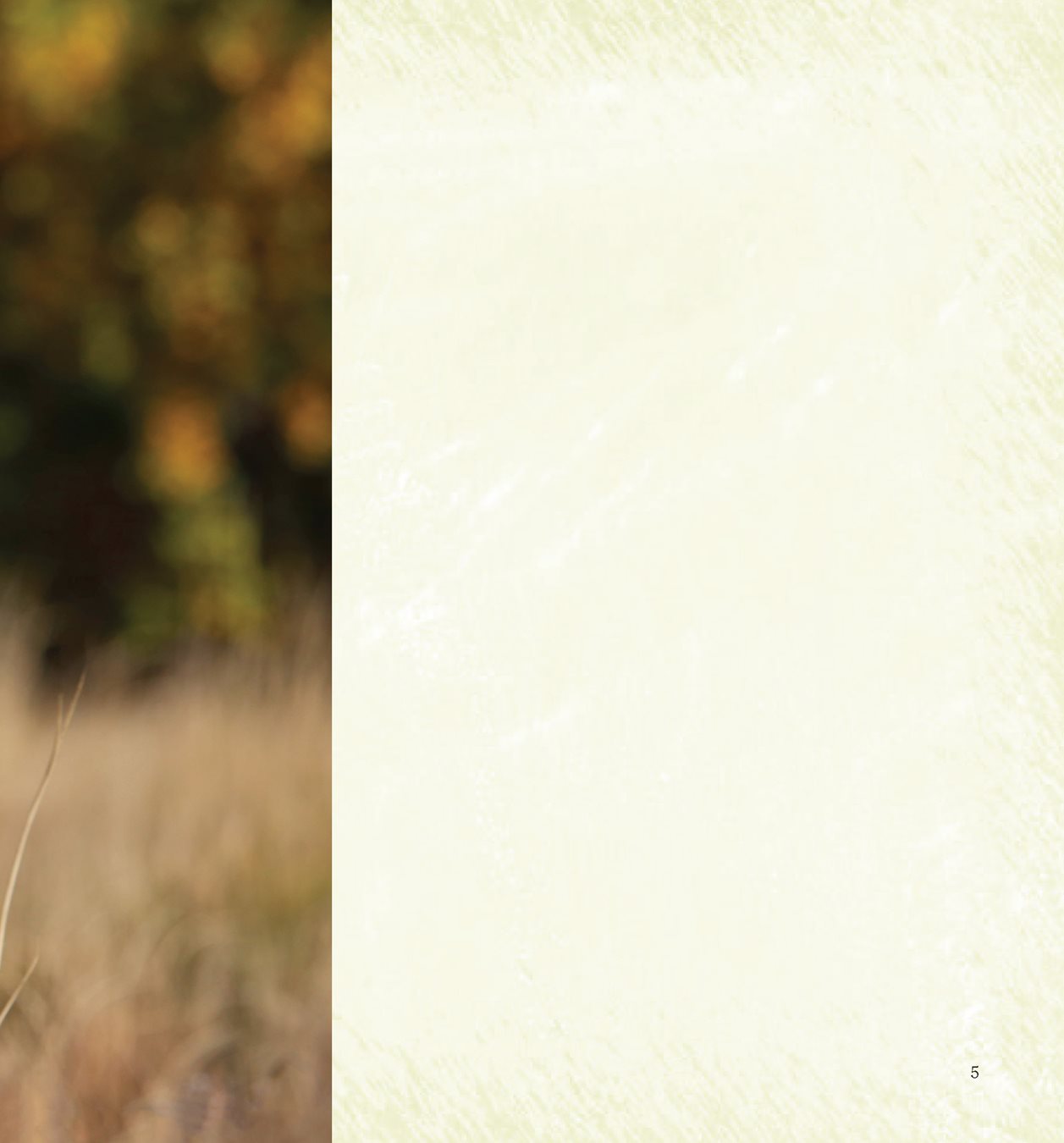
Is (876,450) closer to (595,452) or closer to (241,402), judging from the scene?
(595,452)

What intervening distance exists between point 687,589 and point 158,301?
4610 mm

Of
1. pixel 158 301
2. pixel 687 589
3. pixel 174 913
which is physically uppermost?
pixel 687 589

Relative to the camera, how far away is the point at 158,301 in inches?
204

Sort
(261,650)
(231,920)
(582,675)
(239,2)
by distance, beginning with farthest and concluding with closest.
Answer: (239,2)
(261,650)
(231,920)
(582,675)

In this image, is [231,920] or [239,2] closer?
[231,920]

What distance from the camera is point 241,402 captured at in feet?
18.5

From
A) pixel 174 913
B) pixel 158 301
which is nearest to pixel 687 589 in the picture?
pixel 174 913

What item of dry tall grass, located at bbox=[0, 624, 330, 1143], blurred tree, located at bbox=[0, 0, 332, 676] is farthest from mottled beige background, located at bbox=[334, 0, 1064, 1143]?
blurred tree, located at bbox=[0, 0, 332, 676]

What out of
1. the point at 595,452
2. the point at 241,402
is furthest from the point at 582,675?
the point at 241,402

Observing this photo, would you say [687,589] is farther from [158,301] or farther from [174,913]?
[158,301]

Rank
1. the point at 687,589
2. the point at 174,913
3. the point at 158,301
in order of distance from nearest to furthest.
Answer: the point at 687,589, the point at 174,913, the point at 158,301

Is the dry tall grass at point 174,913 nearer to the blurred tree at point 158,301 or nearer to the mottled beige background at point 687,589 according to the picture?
the mottled beige background at point 687,589

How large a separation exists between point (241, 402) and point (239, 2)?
4.11ft

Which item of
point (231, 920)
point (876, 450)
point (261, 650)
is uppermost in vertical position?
point (876, 450)
